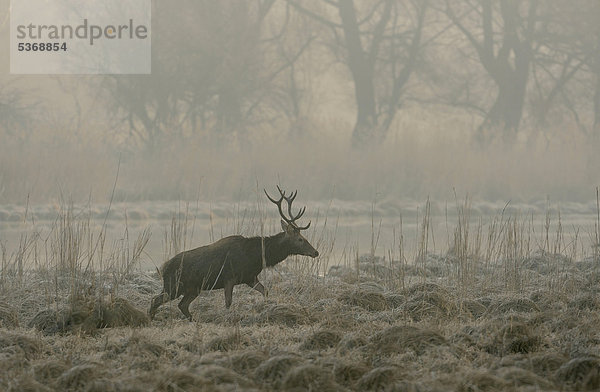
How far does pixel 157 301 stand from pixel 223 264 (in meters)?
0.69

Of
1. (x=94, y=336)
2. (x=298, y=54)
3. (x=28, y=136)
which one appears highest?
(x=298, y=54)

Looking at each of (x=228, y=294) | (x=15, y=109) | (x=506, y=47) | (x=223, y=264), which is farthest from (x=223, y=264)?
(x=506, y=47)

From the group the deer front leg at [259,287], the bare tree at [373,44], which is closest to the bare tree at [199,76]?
the bare tree at [373,44]

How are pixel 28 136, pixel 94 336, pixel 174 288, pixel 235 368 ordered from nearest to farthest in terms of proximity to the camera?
1. pixel 235 368
2. pixel 94 336
3. pixel 174 288
4. pixel 28 136

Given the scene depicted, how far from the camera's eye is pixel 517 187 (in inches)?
901

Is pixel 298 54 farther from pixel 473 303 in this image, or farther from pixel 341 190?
pixel 473 303

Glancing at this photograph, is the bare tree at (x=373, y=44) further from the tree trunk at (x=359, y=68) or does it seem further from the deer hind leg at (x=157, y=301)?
the deer hind leg at (x=157, y=301)

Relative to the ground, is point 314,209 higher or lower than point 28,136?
lower

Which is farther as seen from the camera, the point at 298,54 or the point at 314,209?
the point at 298,54

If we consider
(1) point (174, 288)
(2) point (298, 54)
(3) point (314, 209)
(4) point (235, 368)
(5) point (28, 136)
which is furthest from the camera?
(2) point (298, 54)

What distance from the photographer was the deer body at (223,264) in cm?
802

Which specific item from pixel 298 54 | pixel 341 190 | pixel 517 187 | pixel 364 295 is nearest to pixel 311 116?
pixel 298 54

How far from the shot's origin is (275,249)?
8.70 m

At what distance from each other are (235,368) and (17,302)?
327cm
